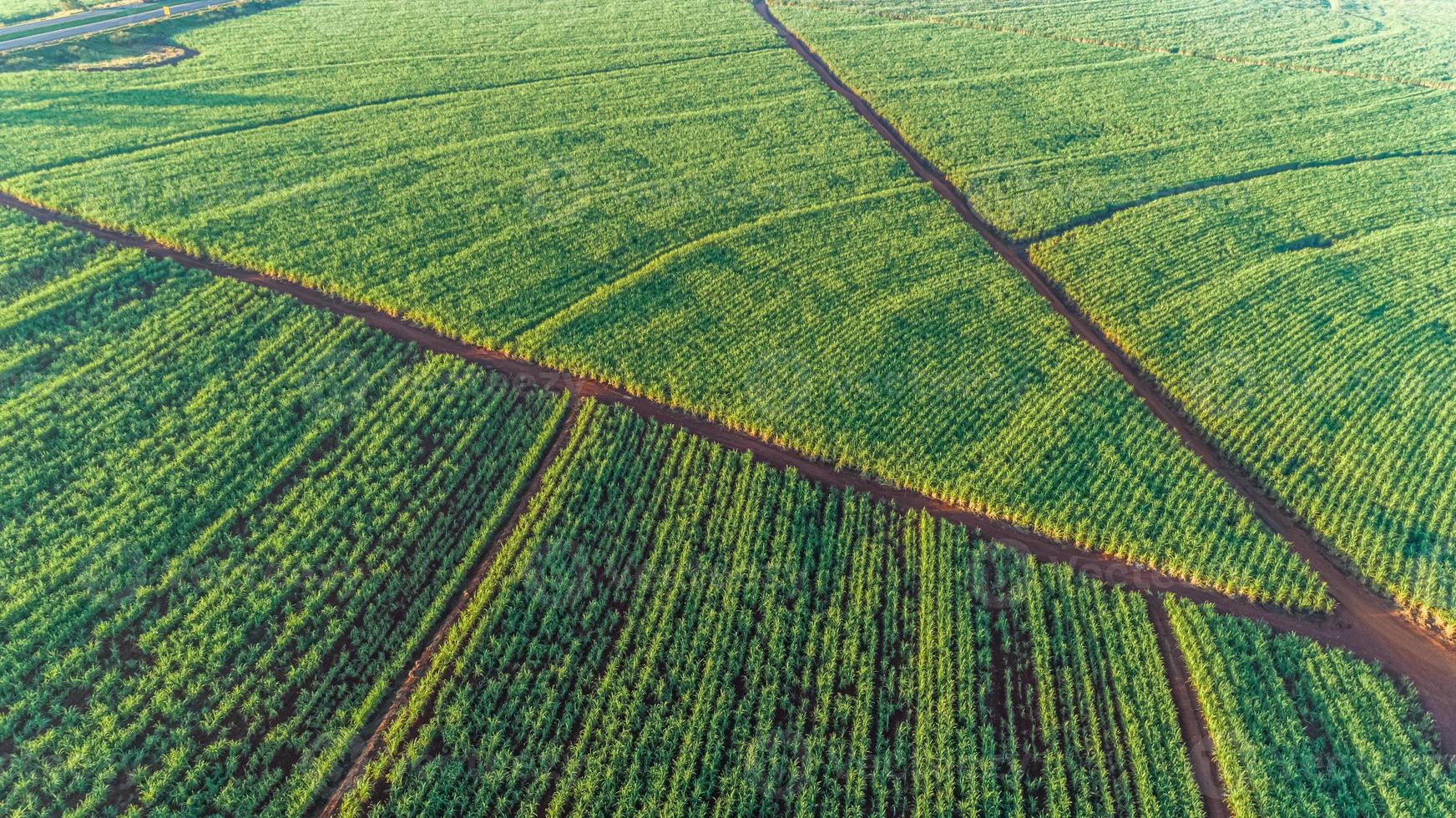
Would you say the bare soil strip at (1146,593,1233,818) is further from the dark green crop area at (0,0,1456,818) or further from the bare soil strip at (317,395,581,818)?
the bare soil strip at (317,395,581,818)

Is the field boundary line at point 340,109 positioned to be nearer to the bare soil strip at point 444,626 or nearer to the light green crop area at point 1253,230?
the light green crop area at point 1253,230

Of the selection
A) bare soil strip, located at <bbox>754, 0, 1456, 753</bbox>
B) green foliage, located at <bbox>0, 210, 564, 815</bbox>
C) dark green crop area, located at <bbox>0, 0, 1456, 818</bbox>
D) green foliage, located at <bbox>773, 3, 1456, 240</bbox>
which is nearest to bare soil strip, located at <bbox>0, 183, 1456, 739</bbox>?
bare soil strip, located at <bbox>754, 0, 1456, 753</bbox>

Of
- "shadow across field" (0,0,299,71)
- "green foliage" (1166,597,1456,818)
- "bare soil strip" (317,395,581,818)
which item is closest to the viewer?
"bare soil strip" (317,395,581,818)

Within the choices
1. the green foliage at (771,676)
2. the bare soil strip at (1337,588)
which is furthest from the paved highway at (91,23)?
the bare soil strip at (1337,588)

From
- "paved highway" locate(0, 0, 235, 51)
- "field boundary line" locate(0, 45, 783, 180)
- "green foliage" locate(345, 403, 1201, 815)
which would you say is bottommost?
"green foliage" locate(345, 403, 1201, 815)

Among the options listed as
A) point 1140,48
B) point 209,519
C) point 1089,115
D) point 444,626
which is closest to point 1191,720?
point 444,626

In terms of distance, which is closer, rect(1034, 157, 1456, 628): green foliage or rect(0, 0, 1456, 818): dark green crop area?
rect(0, 0, 1456, 818): dark green crop area

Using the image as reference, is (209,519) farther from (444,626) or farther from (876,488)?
(876,488)

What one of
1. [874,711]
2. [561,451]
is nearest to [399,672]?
[561,451]

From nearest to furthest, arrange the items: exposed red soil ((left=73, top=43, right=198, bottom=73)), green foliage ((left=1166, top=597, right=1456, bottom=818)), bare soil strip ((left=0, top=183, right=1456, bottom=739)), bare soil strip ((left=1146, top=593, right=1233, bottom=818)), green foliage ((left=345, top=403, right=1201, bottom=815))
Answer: green foliage ((left=345, top=403, right=1201, bottom=815)), green foliage ((left=1166, top=597, right=1456, bottom=818)), bare soil strip ((left=1146, top=593, right=1233, bottom=818)), bare soil strip ((left=0, top=183, right=1456, bottom=739)), exposed red soil ((left=73, top=43, right=198, bottom=73))
